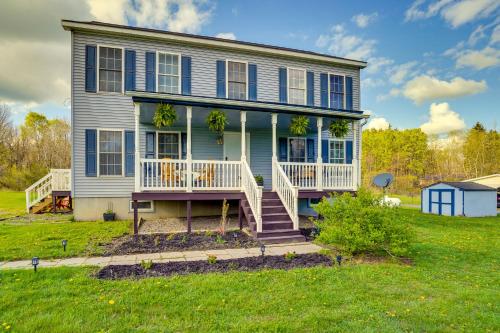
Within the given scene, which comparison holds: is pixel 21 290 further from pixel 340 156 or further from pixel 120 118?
pixel 340 156

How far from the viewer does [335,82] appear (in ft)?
41.9

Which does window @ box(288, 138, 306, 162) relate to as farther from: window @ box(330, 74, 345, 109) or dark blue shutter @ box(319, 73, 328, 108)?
window @ box(330, 74, 345, 109)

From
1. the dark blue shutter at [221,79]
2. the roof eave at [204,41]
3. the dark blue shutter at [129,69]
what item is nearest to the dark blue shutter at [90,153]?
the dark blue shutter at [129,69]

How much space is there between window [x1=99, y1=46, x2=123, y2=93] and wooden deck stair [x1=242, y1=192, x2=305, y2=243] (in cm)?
665

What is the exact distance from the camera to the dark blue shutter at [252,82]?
11.4 metres

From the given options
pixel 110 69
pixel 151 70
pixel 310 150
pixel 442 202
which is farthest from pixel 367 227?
pixel 442 202

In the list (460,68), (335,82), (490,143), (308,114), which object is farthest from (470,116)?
(308,114)

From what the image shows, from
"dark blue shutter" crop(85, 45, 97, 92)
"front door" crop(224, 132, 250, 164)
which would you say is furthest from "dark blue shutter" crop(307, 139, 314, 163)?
"dark blue shutter" crop(85, 45, 97, 92)

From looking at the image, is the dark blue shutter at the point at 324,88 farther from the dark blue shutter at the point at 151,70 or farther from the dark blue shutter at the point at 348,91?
the dark blue shutter at the point at 151,70

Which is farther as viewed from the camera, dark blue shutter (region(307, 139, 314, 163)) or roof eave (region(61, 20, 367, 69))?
dark blue shutter (region(307, 139, 314, 163))

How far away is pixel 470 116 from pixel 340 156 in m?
33.3

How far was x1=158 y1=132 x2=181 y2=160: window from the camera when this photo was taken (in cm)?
1062

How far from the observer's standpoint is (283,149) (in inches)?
474

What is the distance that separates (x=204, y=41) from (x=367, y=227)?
9.13m
